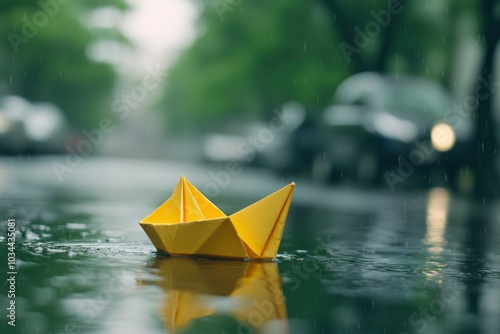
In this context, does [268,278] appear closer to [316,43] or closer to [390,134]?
[390,134]

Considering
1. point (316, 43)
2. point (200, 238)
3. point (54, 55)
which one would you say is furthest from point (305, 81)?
point (200, 238)

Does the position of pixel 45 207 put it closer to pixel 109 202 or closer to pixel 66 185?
pixel 109 202

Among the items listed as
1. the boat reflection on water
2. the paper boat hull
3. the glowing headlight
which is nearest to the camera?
the boat reflection on water

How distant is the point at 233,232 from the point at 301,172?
58.7ft

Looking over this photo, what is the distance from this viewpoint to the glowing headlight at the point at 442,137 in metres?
22.2

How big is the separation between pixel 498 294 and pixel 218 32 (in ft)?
118

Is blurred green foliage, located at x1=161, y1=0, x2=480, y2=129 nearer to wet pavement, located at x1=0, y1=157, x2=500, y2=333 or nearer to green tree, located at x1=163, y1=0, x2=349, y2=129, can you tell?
green tree, located at x1=163, y1=0, x2=349, y2=129

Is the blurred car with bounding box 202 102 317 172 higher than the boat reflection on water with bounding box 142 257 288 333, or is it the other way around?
the blurred car with bounding box 202 102 317 172

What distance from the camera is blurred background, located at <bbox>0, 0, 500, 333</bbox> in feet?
24.0

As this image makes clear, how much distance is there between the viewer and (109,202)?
1711 centimetres

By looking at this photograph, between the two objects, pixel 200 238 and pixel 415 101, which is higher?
pixel 415 101

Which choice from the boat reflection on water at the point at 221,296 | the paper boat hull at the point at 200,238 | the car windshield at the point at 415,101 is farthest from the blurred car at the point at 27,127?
the boat reflection on water at the point at 221,296

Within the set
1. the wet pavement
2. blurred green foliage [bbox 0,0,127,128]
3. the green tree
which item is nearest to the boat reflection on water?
the wet pavement

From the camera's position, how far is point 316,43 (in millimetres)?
37406
